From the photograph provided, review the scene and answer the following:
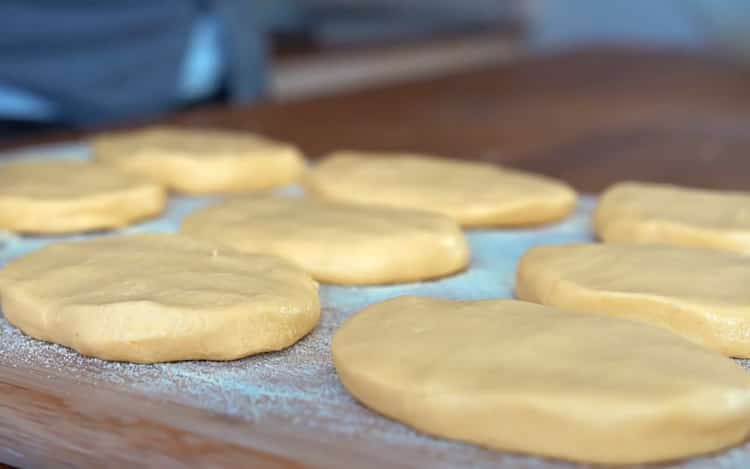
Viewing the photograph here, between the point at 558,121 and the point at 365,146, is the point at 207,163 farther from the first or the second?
the point at 558,121

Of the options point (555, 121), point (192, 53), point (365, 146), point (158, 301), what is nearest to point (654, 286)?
point (158, 301)

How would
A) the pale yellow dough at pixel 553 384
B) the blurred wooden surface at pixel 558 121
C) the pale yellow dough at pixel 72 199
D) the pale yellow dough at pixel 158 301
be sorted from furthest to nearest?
the blurred wooden surface at pixel 558 121 → the pale yellow dough at pixel 72 199 → the pale yellow dough at pixel 158 301 → the pale yellow dough at pixel 553 384

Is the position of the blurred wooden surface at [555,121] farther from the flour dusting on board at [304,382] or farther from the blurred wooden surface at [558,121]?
the flour dusting on board at [304,382]

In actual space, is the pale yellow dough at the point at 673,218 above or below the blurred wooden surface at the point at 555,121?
above

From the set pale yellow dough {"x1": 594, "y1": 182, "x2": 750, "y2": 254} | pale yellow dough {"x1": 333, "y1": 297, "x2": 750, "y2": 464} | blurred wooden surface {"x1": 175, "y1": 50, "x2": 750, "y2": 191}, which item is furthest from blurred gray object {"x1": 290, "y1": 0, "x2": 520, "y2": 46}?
pale yellow dough {"x1": 333, "y1": 297, "x2": 750, "y2": 464}

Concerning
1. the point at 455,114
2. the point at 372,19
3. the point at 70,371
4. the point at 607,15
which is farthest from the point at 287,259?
the point at 607,15

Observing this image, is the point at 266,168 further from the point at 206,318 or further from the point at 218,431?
the point at 218,431

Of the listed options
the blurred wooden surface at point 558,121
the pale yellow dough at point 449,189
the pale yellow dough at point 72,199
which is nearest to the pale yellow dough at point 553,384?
the pale yellow dough at point 449,189
